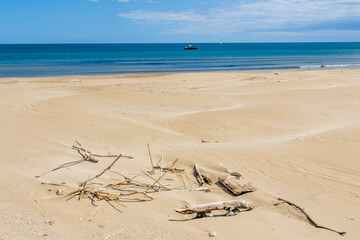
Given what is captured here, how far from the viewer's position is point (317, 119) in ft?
35.9

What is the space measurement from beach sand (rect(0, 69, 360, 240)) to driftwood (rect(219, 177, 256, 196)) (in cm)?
9

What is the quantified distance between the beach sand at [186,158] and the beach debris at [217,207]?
8 cm

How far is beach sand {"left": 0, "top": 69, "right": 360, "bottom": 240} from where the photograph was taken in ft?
12.9

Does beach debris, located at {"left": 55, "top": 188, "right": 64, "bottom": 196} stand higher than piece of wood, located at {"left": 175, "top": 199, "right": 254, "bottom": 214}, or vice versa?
beach debris, located at {"left": 55, "top": 188, "right": 64, "bottom": 196}

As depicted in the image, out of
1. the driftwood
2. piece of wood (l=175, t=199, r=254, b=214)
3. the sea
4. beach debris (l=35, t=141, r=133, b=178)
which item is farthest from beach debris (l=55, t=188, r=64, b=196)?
the sea

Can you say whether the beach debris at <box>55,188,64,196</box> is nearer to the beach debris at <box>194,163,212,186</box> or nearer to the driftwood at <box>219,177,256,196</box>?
the beach debris at <box>194,163,212,186</box>

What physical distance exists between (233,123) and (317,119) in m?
2.75

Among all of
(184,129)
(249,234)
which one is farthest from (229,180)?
(184,129)

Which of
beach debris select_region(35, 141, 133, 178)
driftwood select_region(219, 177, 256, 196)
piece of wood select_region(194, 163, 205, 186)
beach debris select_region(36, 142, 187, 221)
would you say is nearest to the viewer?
beach debris select_region(36, 142, 187, 221)

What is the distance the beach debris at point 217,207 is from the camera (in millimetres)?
4148

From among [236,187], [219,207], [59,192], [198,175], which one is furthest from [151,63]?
[219,207]

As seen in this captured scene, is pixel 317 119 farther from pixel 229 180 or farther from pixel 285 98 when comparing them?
pixel 229 180

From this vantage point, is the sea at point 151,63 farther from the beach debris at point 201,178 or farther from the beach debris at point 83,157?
the beach debris at point 201,178

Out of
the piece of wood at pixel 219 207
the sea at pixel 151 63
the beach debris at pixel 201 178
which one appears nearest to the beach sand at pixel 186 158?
the piece of wood at pixel 219 207
